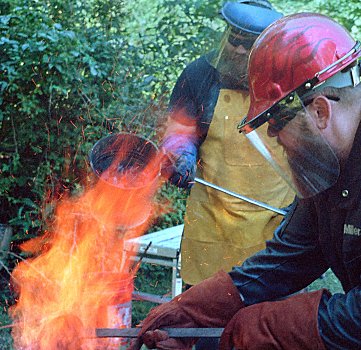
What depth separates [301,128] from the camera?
2252 millimetres

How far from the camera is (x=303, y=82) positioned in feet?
7.28

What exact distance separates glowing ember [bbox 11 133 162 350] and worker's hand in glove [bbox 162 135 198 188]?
70 millimetres

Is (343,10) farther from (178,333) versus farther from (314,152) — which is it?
(178,333)

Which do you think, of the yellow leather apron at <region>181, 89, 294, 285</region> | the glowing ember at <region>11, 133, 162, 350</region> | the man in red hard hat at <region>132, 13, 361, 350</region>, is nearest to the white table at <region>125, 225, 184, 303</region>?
the glowing ember at <region>11, 133, 162, 350</region>

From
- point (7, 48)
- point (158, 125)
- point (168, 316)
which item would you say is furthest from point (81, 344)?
point (158, 125)

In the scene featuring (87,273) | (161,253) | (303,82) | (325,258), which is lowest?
(161,253)

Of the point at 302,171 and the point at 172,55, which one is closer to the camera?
→ the point at 302,171

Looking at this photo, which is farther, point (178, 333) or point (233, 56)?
point (233, 56)

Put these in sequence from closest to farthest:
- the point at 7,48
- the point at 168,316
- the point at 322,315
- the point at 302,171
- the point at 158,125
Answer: the point at 322,315 < the point at 302,171 < the point at 168,316 < the point at 7,48 < the point at 158,125

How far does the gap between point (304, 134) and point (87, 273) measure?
176 cm

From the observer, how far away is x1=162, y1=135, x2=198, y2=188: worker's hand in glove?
12.2 feet

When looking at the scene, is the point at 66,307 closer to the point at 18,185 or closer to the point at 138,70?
the point at 18,185

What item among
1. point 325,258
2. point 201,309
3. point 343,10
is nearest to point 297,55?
point 325,258

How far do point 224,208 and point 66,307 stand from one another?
52.3 inches
